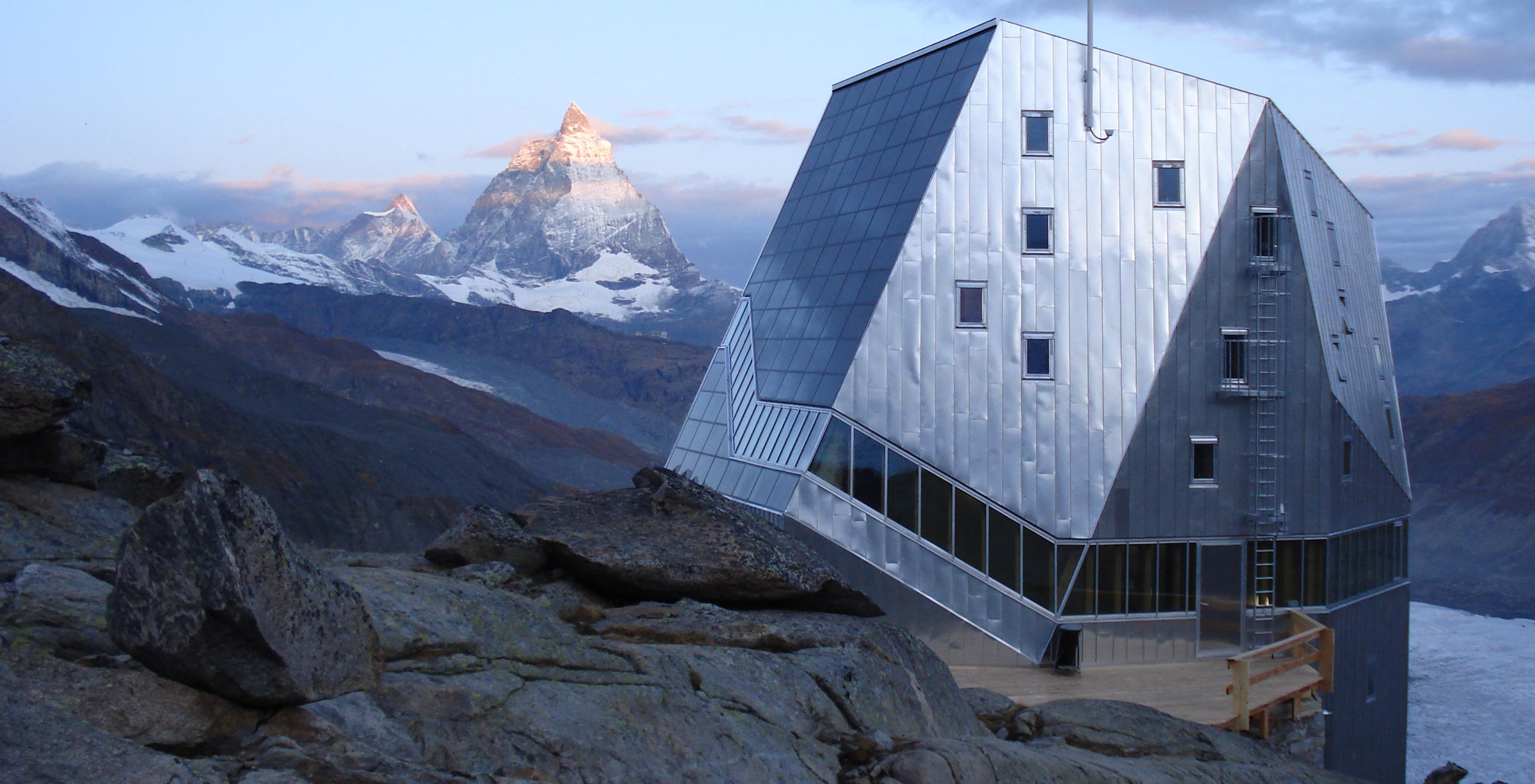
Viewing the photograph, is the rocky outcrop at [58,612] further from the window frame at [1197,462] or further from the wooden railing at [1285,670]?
the window frame at [1197,462]

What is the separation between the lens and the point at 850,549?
21016 millimetres

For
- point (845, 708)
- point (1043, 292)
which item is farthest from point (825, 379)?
point (845, 708)

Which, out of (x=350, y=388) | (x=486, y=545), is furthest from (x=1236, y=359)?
(x=350, y=388)

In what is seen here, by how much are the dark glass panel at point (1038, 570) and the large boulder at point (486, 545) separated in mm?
11827

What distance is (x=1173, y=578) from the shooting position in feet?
74.5

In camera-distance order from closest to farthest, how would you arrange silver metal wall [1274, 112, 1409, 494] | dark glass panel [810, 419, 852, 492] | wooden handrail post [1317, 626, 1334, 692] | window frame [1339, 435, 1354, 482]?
wooden handrail post [1317, 626, 1334, 692] → dark glass panel [810, 419, 852, 492] → silver metal wall [1274, 112, 1409, 494] → window frame [1339, 435, 1354, 482]

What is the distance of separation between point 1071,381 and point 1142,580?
13.5 feet

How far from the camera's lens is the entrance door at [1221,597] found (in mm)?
22938

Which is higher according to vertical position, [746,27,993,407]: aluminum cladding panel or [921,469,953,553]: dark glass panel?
[746,27,993,407]: aluminum cladding panel

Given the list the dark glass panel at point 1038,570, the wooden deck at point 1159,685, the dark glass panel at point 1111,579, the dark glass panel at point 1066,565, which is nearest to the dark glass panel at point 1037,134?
the dark glass panel at point 1038,570

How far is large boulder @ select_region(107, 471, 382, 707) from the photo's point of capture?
6.31m

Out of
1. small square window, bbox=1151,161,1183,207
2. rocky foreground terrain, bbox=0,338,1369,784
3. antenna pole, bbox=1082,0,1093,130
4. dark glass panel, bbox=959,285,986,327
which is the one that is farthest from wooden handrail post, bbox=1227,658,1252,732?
antenna pole, bbox=1082,0,1093,130

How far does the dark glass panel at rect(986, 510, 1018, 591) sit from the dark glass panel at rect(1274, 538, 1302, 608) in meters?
5.85

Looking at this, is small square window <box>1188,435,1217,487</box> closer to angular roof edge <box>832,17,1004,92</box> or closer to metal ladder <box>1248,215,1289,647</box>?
metal ladder <box>1248,215,1289,647</box>
